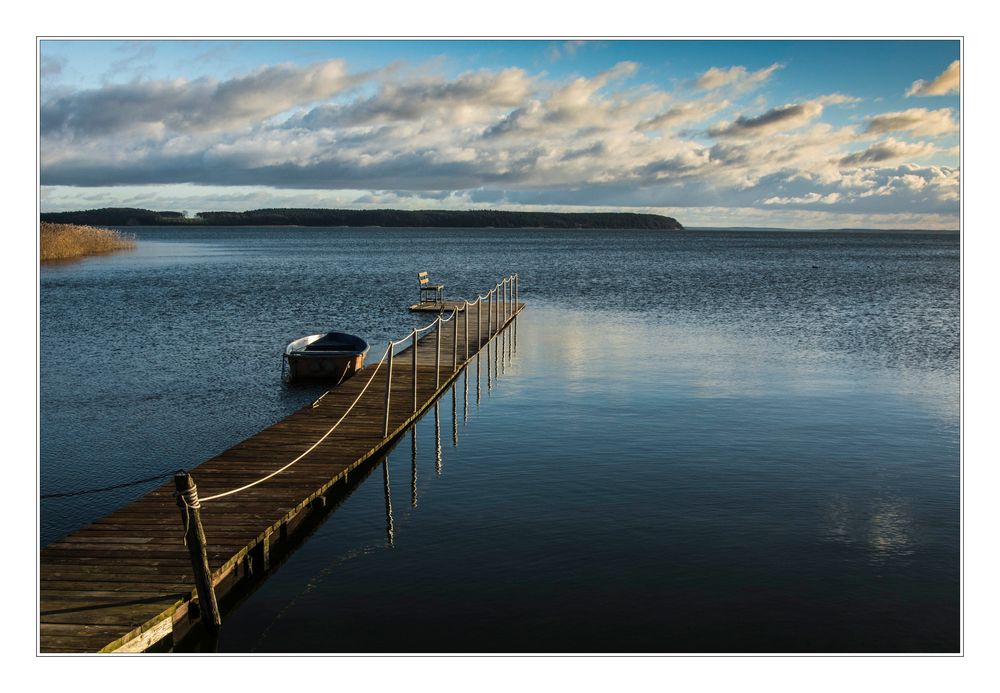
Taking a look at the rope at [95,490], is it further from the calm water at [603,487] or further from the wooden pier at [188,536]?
the wooden pier at [188,536]

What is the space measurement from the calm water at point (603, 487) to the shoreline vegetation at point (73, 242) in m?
47.8

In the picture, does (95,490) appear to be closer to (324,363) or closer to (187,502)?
(187,502)

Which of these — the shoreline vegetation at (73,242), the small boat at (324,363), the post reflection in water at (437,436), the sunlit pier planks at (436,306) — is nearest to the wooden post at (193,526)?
the post reflection in water at (437,436)

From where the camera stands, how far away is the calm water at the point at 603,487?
9547 millimetres

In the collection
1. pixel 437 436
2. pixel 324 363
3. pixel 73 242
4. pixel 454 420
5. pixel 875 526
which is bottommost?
pixel 875 526

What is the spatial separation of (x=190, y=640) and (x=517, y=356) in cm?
1924

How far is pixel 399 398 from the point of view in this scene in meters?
19.3

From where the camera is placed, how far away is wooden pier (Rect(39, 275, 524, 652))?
8234 millimetres

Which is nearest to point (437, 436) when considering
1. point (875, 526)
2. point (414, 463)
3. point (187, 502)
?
point (414, 463)

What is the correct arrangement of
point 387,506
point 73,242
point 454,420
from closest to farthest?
point 387,506
point 454,420
point 73,242

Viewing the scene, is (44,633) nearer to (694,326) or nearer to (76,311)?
(694,326)

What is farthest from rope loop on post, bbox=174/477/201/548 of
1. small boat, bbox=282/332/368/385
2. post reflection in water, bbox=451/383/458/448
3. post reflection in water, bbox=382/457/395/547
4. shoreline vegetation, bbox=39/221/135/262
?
shoreline vegetation, bbox=39/221/135/262

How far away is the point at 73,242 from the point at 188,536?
84.4 metres

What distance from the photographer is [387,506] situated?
13414 mm
